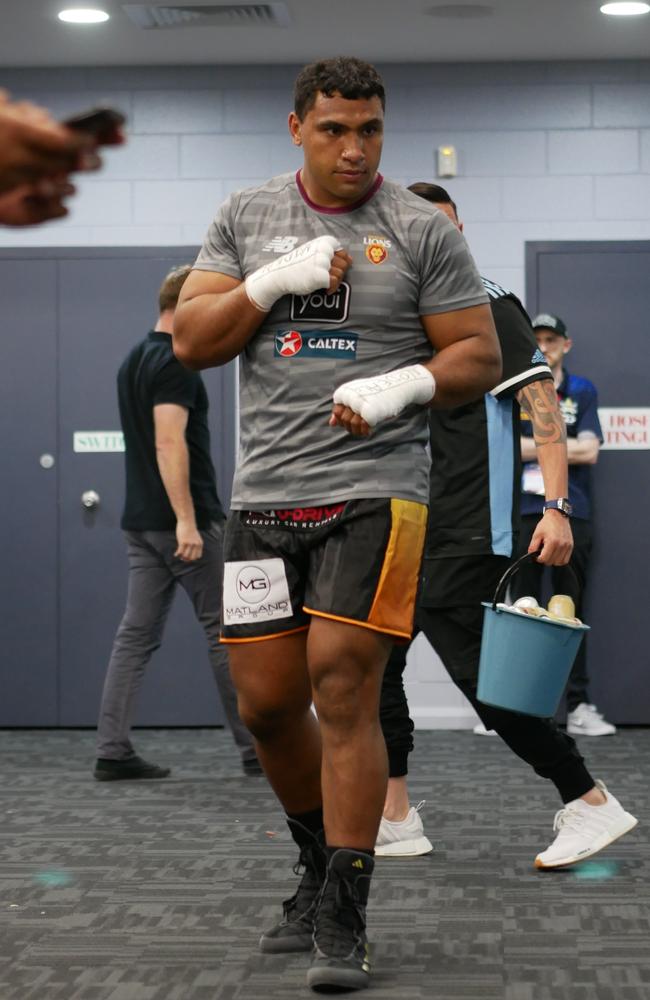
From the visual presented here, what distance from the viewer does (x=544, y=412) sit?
12.1 feet

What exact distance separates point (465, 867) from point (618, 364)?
3.57m

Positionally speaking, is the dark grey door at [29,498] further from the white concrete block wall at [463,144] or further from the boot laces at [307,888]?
the boot laces at [307,888]

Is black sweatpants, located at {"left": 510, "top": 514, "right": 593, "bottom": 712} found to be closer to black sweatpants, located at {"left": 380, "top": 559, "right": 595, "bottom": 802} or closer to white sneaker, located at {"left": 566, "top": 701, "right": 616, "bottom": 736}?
white sneaker, located at {"left": 566, "top": 701, "right": 616, "bottom": 736}

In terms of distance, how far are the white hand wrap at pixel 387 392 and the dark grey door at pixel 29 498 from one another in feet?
14.7

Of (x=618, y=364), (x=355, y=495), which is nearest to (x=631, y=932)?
(x=355, y=495)

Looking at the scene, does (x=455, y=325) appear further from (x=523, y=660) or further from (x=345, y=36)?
(x=345, y=36)

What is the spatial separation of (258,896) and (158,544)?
2.08m

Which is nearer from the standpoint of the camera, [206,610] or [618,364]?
[206,610]

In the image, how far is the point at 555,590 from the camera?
654 centimetres

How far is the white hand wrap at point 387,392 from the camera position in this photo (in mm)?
2590

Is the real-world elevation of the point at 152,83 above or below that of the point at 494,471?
above

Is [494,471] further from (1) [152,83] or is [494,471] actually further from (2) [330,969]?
(1) [152,83]

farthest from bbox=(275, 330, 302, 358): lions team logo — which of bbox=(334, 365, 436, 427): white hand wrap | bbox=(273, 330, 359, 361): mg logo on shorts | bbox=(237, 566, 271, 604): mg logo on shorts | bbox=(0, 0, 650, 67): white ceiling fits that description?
bbox=(0, 0, 650, 67): white ceiling

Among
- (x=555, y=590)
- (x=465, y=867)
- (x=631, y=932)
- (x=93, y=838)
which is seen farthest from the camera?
(x=555, y=590)
